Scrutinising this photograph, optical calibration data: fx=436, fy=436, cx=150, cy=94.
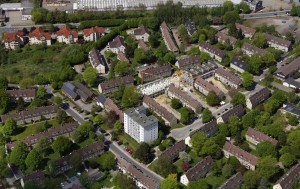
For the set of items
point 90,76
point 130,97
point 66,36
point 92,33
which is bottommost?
point 130,97

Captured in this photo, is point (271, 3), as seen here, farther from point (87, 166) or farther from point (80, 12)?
point (87, 166)

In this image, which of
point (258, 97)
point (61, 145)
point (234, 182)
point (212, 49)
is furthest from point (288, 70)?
point (61, 145)

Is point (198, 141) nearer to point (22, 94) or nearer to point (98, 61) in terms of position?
point (98, 61)

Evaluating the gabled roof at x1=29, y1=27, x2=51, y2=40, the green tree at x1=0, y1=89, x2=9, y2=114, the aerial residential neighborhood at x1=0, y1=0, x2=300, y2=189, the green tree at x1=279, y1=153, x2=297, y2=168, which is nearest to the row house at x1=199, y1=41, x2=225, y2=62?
the aerial residential neighborhood at x1=0, y1=0, x2=300, y2=189

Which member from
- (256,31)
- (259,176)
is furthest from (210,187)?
(256,31)

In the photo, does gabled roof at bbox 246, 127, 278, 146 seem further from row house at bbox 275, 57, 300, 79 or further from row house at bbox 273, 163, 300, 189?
row house at bbox 275, 57, 300, 79

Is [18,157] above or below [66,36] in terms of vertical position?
below
